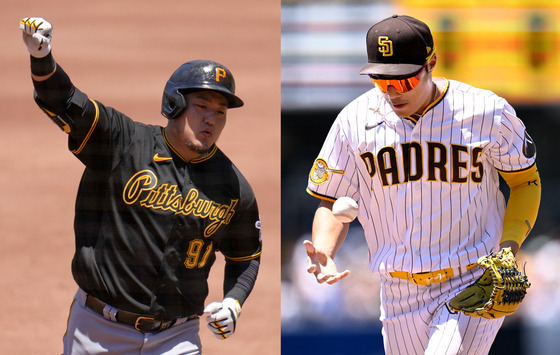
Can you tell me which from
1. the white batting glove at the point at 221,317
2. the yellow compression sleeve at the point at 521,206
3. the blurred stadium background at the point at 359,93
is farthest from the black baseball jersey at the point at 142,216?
the blurred stadium background at the point at 359,93

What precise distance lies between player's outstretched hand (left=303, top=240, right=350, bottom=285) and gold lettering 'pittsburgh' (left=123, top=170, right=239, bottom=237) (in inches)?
16.7

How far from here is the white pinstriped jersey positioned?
8.41ft

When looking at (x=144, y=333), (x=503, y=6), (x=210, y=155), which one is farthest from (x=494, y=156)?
(x=503, y=6)

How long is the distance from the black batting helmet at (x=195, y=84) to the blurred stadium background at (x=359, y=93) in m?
1.05

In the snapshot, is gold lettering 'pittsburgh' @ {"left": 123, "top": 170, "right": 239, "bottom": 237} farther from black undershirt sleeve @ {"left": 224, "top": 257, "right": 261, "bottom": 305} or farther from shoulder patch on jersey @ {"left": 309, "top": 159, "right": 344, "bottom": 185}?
shoulder patch on jersey @ {"left": 309, "top": 159, "right": 344, "bottom": 185}

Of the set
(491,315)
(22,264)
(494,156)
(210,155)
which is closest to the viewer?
(491,315)

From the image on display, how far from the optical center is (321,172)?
272 cm

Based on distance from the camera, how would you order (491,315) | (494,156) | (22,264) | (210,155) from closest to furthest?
(491,315) < (494,156) < (210,155) < (22,264)

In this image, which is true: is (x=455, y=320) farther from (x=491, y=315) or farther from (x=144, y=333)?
(x=144, y=333)

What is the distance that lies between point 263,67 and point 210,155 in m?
1.24

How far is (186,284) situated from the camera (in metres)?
2.66

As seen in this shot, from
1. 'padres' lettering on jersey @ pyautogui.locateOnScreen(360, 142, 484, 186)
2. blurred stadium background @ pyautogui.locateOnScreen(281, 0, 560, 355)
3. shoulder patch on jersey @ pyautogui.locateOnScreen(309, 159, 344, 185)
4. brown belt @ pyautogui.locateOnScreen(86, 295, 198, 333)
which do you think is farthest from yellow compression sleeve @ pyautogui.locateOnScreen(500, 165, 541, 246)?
blurred stadium background @ pyautogui.locateOnScreen(281, 0, 560, 355)

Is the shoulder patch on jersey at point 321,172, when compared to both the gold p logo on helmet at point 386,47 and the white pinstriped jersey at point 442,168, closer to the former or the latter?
the white pinstriped jersey at point 442,168

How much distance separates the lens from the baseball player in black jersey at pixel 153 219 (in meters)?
2.61
